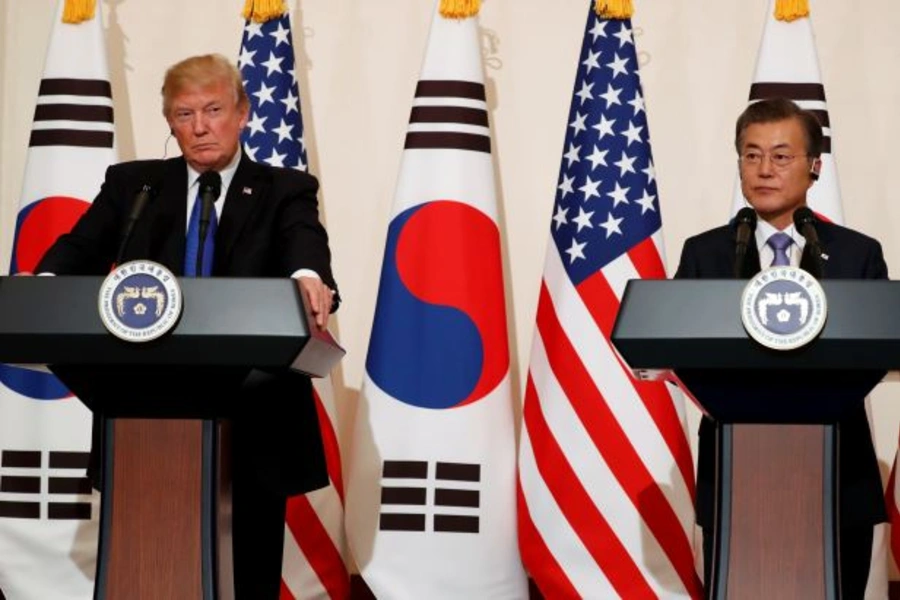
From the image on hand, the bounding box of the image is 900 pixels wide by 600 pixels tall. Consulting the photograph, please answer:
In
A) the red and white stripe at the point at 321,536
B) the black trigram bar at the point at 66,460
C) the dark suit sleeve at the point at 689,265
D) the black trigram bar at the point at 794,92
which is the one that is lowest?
the red and white stripe at the point at 321,536

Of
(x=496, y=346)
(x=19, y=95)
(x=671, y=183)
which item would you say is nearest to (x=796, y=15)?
(x=671, y=183)

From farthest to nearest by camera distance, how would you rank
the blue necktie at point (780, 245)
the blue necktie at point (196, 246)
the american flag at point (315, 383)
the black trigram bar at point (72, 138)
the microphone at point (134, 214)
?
1. the black trigram bar at point (72, 138)
2. the american flag at point (315, 383)
3. the blue necktie at point (196, 246)
4. the blue necktie at point (780, 245)
5. the microphone at point (134, 214)

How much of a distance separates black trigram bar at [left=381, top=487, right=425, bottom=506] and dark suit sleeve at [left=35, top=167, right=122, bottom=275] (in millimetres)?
1437

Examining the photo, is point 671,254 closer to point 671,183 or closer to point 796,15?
point 671,183

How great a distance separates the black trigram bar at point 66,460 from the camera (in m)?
4.64

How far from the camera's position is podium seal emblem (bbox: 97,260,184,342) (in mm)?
2635

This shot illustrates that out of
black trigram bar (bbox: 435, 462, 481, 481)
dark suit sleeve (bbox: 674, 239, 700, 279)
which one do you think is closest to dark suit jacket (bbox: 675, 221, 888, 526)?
dark suit sleeve (bbox: 674, 239, 700, 279)

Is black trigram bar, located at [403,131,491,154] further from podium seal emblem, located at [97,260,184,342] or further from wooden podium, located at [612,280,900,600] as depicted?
podium seal emblem, located at [97,260,184,342]

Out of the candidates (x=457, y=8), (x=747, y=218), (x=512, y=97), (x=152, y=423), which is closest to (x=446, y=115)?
(x=457, y=8)

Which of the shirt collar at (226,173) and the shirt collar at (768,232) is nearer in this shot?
the shirt collar at (768,232)

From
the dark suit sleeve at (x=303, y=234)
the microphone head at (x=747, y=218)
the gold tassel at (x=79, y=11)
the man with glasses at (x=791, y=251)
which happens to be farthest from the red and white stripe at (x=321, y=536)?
the microphone head at (x=747, y=218)

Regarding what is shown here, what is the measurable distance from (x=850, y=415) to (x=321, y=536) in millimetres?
2121

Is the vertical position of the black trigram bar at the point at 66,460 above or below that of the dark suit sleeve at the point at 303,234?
below

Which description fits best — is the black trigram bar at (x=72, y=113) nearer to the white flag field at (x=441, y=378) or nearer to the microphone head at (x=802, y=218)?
the white flag field at (x=441, y=378)
